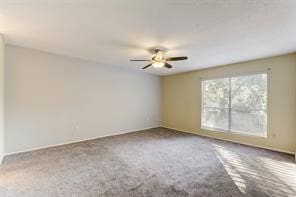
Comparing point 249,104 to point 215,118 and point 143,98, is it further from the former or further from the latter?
point 143,98

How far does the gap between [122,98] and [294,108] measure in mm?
4640

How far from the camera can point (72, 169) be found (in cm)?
317

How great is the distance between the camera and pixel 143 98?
676cm

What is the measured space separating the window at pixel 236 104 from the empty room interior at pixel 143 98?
1.2 inches

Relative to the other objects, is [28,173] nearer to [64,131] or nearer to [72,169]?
[72,169]

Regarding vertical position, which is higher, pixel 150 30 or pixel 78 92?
pixel 150 30

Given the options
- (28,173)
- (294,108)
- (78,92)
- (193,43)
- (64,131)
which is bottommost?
(28,173)

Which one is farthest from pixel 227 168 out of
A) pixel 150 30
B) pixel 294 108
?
pixel 150 30

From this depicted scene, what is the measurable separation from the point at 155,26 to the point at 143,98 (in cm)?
415

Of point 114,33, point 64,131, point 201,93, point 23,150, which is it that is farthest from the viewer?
point 201,93

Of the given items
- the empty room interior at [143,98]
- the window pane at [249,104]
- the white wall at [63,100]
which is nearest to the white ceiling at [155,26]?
the empty room interior at [143,98]

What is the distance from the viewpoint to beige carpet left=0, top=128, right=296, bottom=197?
2.47m

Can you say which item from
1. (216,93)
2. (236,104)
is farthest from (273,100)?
(216,93)

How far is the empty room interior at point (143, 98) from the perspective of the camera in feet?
7.97
